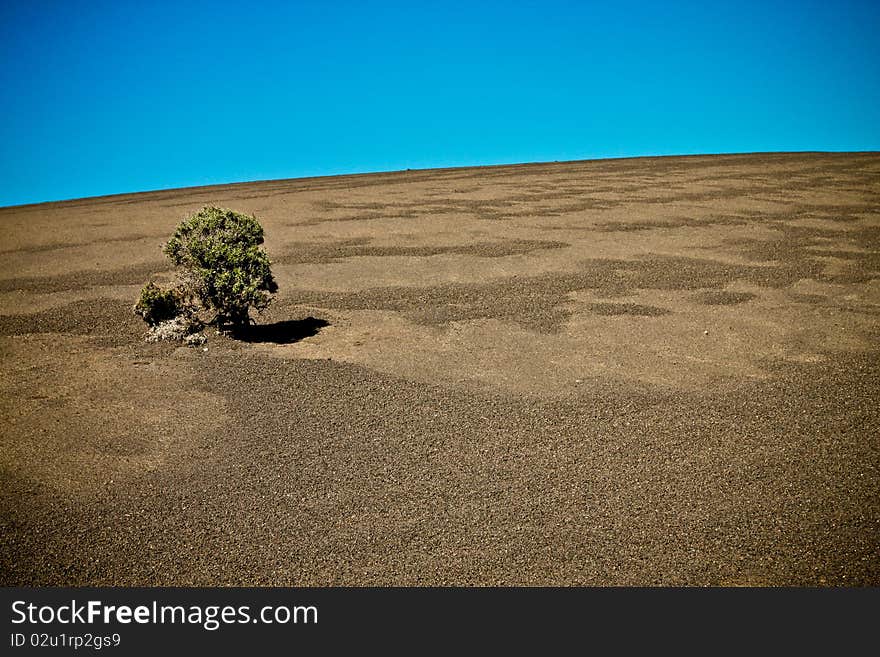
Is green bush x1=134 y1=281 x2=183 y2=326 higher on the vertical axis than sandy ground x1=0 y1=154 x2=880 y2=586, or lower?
higher

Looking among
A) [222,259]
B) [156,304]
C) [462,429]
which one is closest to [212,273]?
[222,259]

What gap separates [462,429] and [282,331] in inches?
211

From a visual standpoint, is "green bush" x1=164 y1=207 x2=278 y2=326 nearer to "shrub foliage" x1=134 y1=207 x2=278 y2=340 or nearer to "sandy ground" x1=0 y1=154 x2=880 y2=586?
"shrub foliage" x1=134 y1=207 x2=278 y2=340

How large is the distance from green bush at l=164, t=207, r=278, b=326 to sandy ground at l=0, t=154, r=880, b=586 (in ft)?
2.68

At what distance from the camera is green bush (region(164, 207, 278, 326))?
1012 centimetres

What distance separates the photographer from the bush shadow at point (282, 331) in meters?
10.5

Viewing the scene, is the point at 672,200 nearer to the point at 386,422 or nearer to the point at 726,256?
the point at 726,256

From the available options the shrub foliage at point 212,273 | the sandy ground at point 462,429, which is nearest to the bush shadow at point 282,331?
the sandy ground at point 462,429

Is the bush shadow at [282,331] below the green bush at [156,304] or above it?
below

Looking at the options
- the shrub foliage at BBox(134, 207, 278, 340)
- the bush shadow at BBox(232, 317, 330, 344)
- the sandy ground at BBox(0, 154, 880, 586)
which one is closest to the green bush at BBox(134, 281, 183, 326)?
the shrub foliage at BBox(134, 207, 278, 340)

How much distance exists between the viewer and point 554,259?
17.0 metres

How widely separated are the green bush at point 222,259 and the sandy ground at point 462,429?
0.82m

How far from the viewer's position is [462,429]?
23.1 ft

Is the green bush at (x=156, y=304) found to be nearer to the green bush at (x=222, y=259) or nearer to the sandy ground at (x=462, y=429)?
the green bush at (x=222, y=259)
